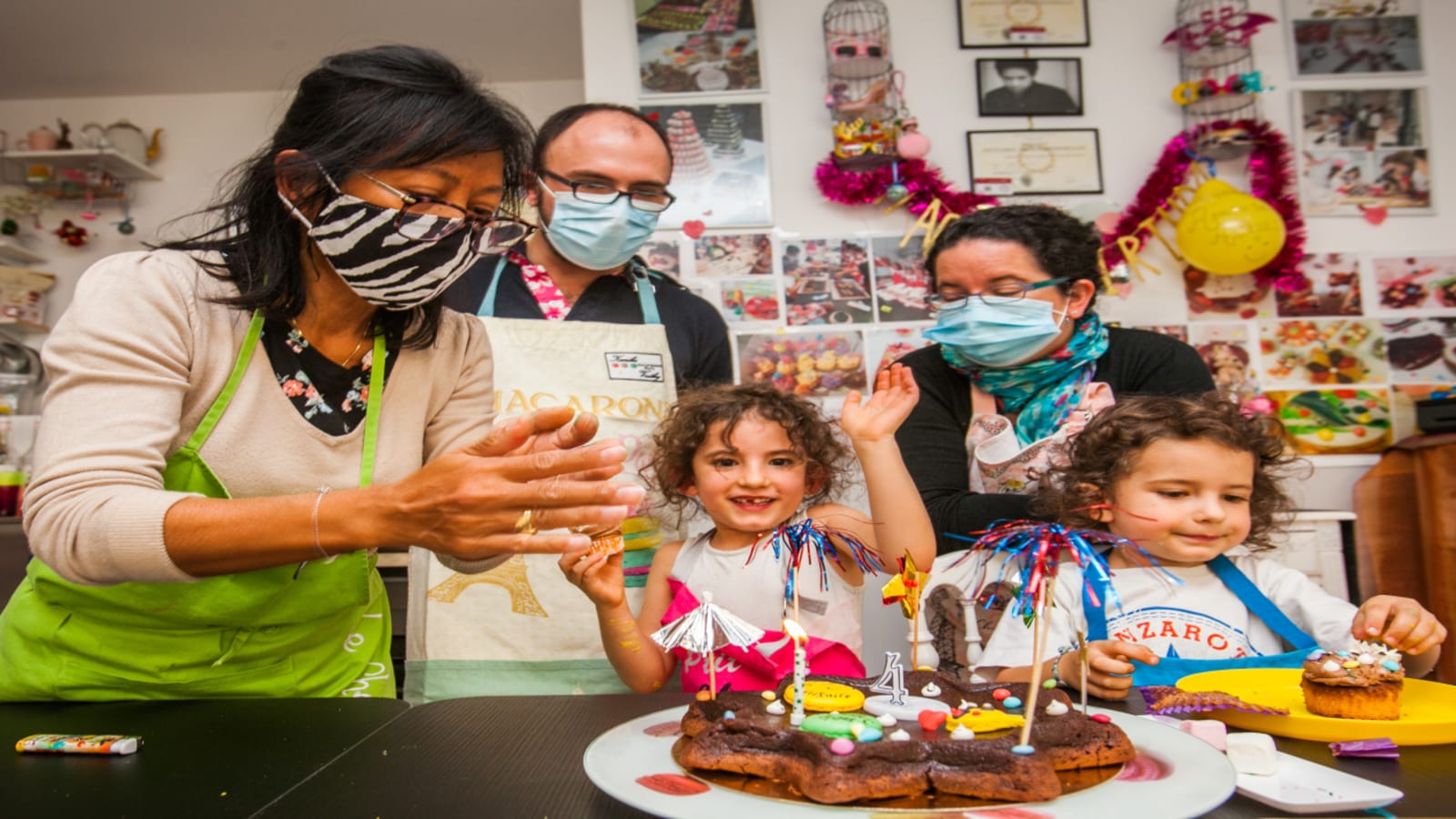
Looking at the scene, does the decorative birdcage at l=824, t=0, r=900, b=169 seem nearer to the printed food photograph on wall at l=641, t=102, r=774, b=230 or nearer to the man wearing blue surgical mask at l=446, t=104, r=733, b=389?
the printed food photograph on wall at l=641, t=102, r=774, b=230

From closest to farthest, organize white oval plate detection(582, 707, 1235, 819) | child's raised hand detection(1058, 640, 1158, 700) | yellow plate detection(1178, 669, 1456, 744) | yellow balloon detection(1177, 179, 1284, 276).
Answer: white oval plate detection(582, 707, 1235, 819), yellow plate detection(1178, 669, 1456, 744), child's raised hand detection(1058, 640, 1158, 700), yellow balloon detection(1177, 179, 1284, 276)

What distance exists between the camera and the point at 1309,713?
1.02 m

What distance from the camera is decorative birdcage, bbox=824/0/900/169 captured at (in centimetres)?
321

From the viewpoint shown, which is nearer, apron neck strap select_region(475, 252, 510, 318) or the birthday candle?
the birthday candle

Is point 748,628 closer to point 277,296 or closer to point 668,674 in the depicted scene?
point 668,674

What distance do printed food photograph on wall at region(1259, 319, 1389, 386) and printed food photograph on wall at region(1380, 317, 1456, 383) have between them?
0.04 m

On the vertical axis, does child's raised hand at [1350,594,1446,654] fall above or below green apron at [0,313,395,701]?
below

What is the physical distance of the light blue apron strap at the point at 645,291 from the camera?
2.22 metres

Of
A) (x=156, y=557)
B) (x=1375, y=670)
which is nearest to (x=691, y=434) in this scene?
(x=156, y=557)

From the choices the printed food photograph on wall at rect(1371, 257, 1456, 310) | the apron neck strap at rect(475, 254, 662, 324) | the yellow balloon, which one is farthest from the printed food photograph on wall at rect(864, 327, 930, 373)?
the printed food photograph on wall at rect(1371, 257, 1456, 310)

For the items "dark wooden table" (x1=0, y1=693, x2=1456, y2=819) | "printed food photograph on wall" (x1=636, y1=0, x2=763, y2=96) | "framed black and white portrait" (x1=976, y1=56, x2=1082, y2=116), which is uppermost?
"printed food photograph on wall" (x1=636, y1=0, x2=763, y2=96)

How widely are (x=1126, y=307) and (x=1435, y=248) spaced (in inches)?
44.0

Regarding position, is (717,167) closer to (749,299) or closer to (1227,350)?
(749,299)

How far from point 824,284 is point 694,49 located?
95 cm
